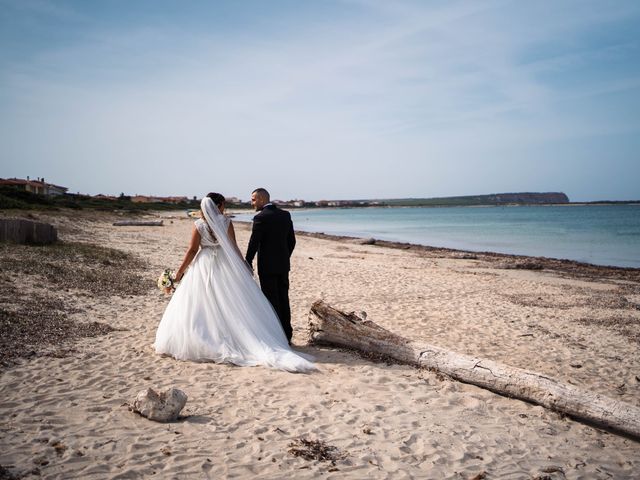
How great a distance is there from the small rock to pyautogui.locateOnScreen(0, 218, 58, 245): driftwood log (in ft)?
40.3

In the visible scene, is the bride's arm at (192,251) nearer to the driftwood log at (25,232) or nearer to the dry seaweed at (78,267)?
the dry seaweed at (78,267)

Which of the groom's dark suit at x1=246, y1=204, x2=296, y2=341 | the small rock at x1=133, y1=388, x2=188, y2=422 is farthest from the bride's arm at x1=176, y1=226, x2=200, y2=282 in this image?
the small rock at x1=133, y1=388, x2=188, y2=422

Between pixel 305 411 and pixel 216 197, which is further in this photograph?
pixel 216 197

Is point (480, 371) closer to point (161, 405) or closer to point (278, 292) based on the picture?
point (278, 292)

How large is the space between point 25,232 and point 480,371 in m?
14.4

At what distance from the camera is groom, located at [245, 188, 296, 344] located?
6.49m

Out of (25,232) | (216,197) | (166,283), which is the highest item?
(216,197)

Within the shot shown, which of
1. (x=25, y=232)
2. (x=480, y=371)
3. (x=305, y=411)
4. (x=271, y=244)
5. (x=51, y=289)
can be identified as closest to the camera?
(x=305, y=411)

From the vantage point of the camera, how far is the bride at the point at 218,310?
6.08 m

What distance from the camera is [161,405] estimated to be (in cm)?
437

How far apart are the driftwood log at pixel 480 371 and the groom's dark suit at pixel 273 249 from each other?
682 mm

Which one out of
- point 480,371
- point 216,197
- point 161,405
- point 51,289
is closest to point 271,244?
point 216,197

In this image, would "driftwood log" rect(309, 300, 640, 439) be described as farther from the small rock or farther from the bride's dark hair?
the small rock

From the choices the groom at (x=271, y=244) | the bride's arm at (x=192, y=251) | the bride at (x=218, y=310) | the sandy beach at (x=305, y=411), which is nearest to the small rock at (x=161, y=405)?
the sandy beach at (x=305, y=411)
